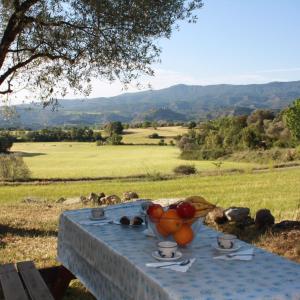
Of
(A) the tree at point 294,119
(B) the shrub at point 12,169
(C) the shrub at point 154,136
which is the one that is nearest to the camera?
(B) the shrub at point 12,169

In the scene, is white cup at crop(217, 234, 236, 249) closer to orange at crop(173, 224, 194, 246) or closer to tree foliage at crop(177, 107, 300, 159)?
orange at crop(173, 224, 194, 246)

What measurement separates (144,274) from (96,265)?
1.15 meters

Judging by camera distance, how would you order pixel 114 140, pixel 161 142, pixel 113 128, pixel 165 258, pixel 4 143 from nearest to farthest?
1. pixel 165 258
2. pixel 4 143
3. pixel 161 142
4. pixel 114 140
5. pixel 113 128

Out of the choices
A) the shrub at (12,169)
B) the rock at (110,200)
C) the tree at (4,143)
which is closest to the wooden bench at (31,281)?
the rock at (110,200)

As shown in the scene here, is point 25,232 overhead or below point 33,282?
below

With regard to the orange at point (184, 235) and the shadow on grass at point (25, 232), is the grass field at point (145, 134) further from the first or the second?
the orange at point (184, 235)

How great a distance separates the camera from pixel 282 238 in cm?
795

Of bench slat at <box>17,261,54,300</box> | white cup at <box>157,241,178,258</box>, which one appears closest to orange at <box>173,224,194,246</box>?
white cup at <box>157,241,178,258</box>

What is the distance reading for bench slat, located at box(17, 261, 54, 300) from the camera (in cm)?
480

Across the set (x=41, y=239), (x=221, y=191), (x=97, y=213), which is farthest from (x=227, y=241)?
(x=221, y=191)

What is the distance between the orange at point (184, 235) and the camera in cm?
418

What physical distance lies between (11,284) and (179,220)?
220 centimetres

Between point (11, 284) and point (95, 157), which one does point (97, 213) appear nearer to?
point (11, 284)

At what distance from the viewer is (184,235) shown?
4.17 m
